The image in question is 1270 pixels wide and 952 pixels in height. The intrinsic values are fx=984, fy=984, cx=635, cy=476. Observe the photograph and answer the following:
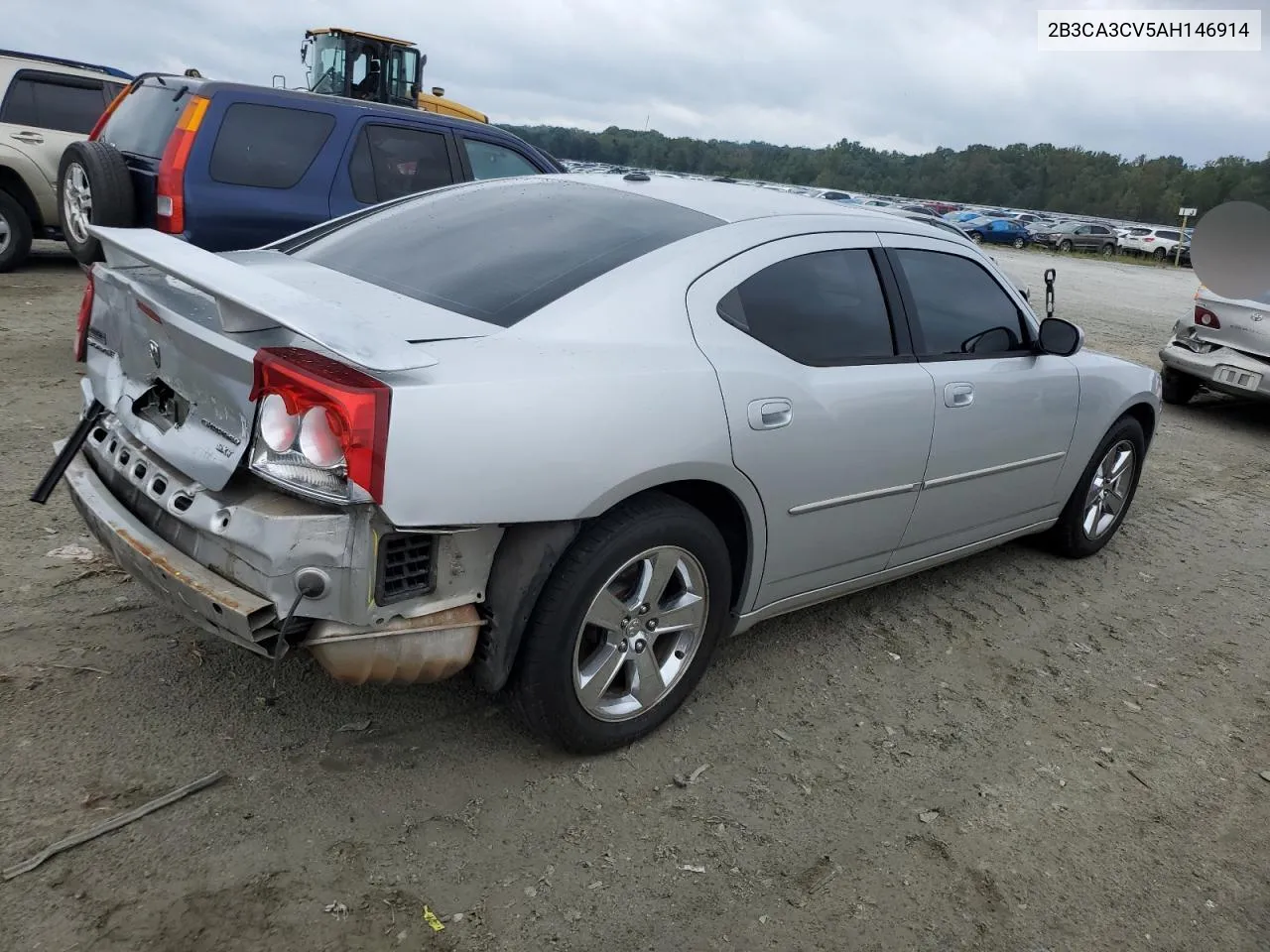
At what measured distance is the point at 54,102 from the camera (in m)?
9.14

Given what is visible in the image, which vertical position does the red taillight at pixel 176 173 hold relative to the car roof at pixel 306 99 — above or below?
below

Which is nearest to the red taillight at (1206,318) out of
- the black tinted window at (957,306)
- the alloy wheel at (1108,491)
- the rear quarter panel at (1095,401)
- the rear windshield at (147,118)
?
the alloy wheel at (1108,491)

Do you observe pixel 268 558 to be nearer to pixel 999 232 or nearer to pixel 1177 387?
pixel 1177 387

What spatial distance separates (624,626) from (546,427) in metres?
0.70

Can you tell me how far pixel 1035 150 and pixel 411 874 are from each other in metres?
97.0

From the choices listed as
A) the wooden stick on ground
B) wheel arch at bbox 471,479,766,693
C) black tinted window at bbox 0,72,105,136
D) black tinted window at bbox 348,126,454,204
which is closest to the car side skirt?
wheel arch at bbox 471,479,766,693

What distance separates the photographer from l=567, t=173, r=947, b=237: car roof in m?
3.28

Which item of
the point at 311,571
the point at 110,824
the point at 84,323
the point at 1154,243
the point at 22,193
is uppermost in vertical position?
the point at 1154,243

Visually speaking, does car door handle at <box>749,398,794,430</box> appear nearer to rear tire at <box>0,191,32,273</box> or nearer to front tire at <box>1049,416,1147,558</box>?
front tire at <box>1049,416,1147,558</box>

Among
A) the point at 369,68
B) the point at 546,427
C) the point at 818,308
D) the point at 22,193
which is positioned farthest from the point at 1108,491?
the point at 369,68

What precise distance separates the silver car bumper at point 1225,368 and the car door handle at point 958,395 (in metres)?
5.57

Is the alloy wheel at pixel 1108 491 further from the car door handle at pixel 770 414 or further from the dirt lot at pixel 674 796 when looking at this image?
the car door handle at pixel 770 414

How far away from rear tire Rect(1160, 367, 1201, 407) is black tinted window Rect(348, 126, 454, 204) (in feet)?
21.5

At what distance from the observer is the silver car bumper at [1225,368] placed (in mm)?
7848
